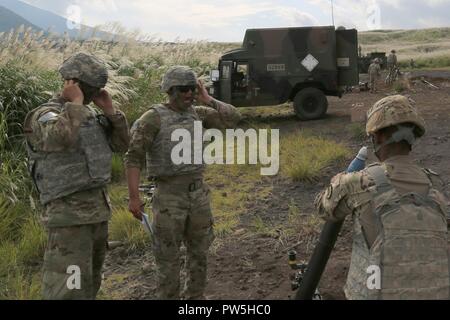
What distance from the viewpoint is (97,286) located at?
3.14 metres

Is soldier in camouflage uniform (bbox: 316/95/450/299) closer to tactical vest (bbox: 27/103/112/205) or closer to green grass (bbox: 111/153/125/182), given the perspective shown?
tactical vest (bbox: 27/103/112/205)

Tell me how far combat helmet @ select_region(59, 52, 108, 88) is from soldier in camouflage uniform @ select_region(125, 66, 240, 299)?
0.45 meters

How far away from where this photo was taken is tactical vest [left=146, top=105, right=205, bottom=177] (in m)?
3.23

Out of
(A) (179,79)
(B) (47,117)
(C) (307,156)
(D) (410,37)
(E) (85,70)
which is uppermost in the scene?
(D) (410,37)

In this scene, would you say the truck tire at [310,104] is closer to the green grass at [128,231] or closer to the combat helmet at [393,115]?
the green grass at [128,231]

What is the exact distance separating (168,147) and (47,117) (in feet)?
2.65

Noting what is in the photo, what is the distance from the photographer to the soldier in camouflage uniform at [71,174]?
8.78 feet

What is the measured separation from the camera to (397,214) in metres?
2.03

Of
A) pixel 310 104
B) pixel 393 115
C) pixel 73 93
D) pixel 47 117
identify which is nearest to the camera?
pixel 393 115

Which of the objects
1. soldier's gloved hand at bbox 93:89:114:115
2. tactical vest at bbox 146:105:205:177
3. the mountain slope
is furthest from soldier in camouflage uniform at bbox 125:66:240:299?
the mountain slope

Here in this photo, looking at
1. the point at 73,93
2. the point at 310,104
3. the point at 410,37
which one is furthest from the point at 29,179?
the point at 410,37

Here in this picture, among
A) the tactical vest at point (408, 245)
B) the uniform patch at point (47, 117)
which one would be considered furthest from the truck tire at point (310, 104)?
the tactical vest at point (408, 245)

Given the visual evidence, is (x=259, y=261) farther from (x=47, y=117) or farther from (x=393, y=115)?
(x=393, y=115)
